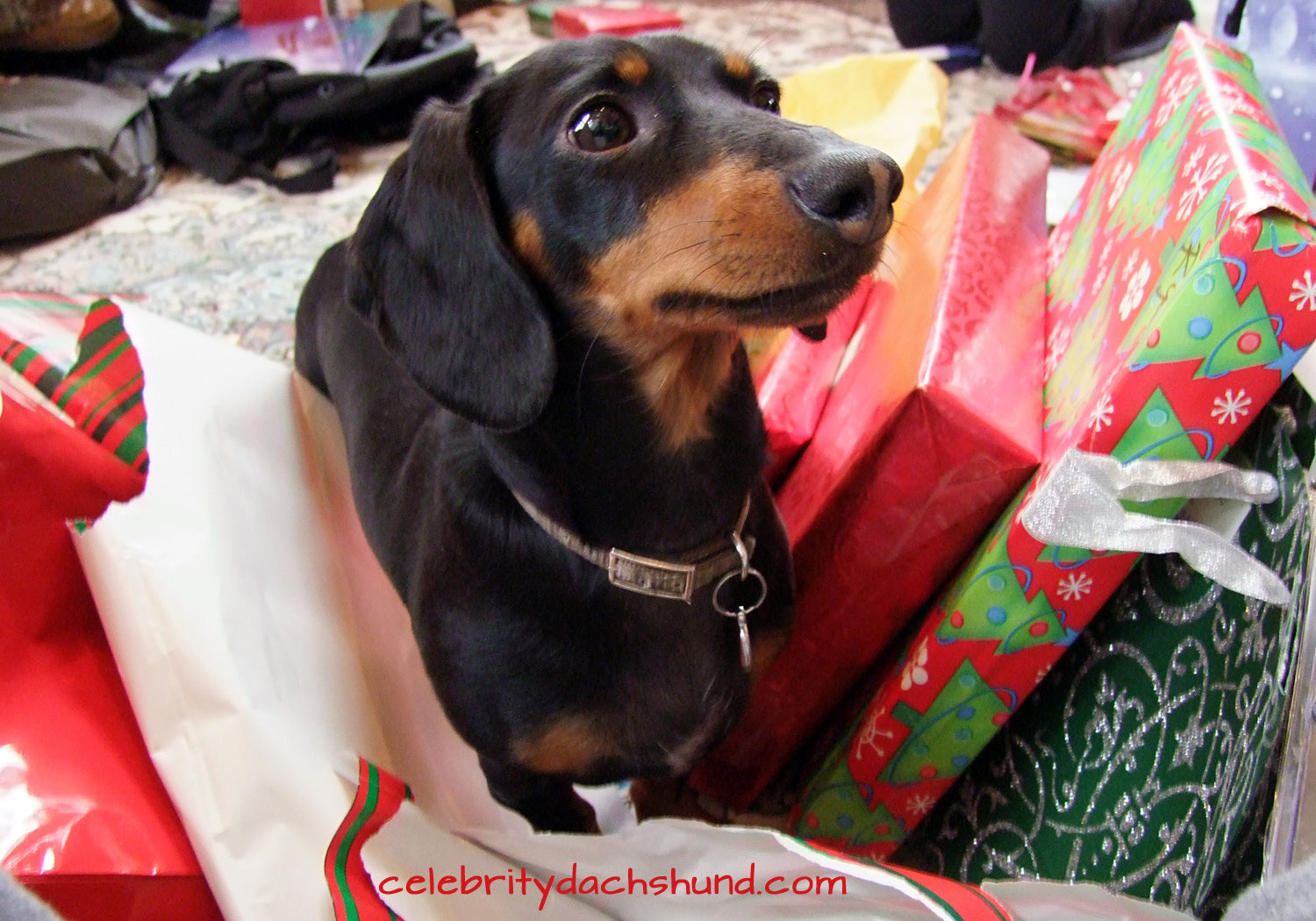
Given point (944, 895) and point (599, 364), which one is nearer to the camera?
point (944, 895)

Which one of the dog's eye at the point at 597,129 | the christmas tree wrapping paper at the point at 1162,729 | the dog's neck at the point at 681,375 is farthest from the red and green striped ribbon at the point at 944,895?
the dog's eye at the point at 597,129

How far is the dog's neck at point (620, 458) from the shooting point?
2.62ft

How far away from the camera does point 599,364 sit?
0.79 m

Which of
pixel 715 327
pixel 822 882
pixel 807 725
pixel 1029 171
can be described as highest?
pixel 715 327

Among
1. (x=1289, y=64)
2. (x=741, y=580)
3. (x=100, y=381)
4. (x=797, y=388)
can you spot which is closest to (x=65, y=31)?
(x=100, y=381)

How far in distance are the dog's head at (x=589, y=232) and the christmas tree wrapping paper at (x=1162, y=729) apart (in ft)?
1.25

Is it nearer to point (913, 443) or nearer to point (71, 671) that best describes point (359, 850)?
point (71, 671)

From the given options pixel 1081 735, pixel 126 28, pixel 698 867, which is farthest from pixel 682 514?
pixel 126 28

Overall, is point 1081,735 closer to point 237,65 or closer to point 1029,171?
point 1029,171

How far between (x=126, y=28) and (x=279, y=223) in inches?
45.7

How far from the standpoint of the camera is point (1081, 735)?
86cm

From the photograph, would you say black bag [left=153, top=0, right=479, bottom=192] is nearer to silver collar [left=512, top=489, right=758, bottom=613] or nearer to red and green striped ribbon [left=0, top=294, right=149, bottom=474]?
red and green striped ribbon [left=0, top=294, right=149, bottom=474]

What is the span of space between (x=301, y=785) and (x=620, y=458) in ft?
1.18

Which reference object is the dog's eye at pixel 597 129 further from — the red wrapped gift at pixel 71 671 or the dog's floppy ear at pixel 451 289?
the red wrapped gift at pixel 71 671
